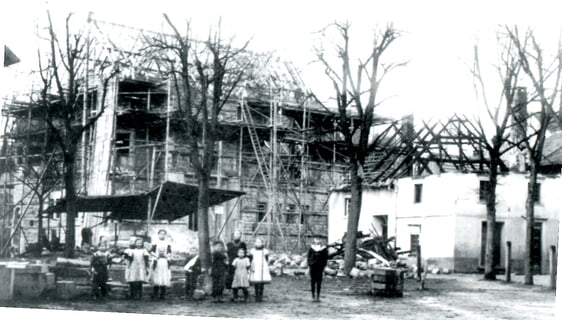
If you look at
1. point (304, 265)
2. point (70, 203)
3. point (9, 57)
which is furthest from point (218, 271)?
point (9, 57)

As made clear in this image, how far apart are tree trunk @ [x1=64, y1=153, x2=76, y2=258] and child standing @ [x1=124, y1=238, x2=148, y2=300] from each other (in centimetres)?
121

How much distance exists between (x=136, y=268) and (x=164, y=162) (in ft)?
8.04

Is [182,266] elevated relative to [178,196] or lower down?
lower down

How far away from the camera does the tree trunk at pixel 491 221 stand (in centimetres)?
1370

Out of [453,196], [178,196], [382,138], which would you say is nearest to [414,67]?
[382,138]

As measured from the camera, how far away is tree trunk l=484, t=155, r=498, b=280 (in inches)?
539

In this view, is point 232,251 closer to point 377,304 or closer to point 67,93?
point 377,304

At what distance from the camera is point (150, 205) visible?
1580 centimetres

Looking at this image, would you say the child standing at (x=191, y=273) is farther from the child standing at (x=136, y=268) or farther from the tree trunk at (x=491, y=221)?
the tree trunk at (x=491, y=221)

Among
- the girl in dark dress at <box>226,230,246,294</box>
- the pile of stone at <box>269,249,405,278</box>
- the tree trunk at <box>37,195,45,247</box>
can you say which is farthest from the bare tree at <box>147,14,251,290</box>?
the tree trunk at <box>37,195,45,247</box>

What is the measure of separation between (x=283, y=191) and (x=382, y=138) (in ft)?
7.34

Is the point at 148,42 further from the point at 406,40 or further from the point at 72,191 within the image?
the point at 406,40

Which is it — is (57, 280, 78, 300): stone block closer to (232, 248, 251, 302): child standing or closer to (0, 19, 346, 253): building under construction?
(0, 19, 346, 253): building under construction

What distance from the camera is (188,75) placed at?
15.1 m
